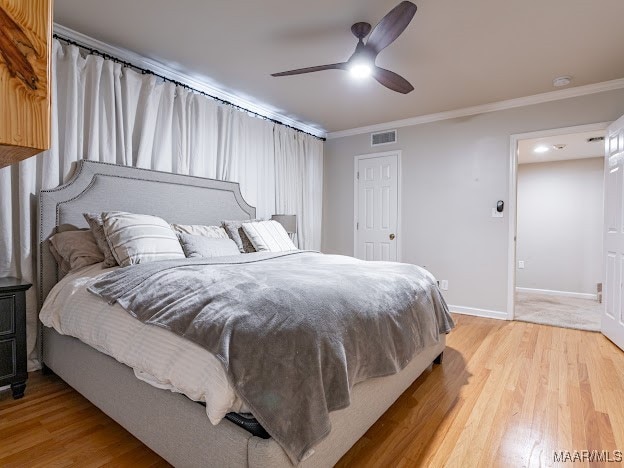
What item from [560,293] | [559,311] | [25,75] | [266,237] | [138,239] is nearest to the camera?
[25,75]

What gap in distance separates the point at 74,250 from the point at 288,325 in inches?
70.1

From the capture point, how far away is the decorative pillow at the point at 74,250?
7.10 feet

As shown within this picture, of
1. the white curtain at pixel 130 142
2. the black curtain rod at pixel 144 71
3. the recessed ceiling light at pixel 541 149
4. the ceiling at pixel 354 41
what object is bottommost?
the white curtain at pixel 130 142

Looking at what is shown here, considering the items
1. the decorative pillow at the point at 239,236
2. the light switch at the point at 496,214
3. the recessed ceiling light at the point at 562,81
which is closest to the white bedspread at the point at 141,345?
the decorative pillow at the point at 239,236

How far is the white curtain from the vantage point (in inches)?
89.3

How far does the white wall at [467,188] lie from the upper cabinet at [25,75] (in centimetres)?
421

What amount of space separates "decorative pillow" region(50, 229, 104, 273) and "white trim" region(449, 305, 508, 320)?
12.3 ft

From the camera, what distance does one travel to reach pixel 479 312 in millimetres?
3945

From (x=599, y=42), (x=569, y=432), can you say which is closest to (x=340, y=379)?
(x=569, y=432)

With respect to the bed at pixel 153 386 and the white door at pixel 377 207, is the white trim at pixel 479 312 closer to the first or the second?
the white door at pixel 377 207

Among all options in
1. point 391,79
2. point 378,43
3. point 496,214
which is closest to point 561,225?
point 496,214

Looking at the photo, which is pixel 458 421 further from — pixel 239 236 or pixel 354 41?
pixel 354 41

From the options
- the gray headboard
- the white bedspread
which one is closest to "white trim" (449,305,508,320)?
the gray headboard

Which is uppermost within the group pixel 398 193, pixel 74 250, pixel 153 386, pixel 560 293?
pixel 398 193
